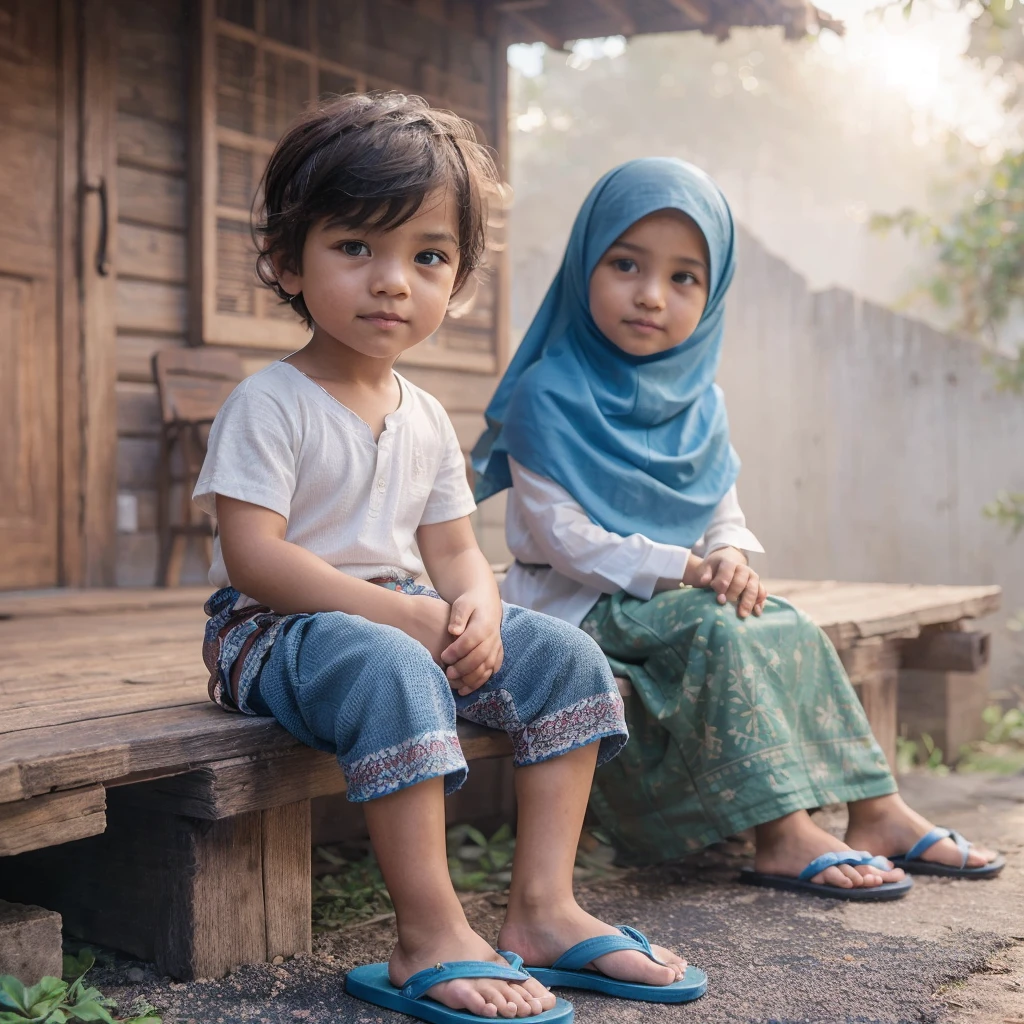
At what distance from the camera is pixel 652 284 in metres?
2.61

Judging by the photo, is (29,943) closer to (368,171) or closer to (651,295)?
(368,171)

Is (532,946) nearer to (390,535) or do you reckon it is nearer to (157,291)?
(390,535)

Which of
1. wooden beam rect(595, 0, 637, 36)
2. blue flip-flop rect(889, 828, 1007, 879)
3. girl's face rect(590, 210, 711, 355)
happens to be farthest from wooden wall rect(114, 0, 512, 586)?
blue flip-flop rect(889, 828, 1007, 879)

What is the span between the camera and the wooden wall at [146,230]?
180 inches

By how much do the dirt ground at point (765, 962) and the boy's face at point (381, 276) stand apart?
976mm

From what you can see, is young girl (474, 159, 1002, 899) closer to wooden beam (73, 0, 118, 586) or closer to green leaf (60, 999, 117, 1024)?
green leaf (60, 999, 117, 1024)

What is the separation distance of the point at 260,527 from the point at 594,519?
89 centimetres

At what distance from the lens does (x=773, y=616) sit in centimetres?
246

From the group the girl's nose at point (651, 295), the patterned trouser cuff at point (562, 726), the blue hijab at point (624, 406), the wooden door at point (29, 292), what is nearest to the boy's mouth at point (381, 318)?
the patterned trouser cuff at point (562, 726)

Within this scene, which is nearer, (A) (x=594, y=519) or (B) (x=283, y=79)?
(A) (x=594, y=519)

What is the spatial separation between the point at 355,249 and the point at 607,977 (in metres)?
1.14

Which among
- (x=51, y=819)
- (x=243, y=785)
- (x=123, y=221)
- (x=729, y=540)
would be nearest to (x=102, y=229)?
(x=123, y=221)

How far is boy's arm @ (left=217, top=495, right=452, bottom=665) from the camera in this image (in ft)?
6.02

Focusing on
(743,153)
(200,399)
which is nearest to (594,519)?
(200,399)
